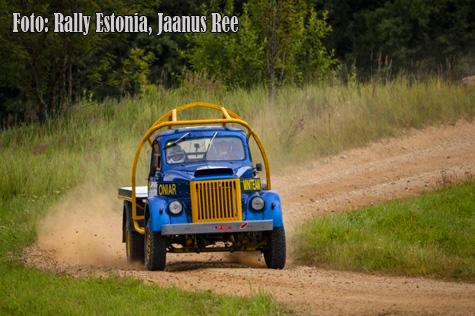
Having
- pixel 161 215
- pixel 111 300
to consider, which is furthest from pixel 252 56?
pixel 111 300

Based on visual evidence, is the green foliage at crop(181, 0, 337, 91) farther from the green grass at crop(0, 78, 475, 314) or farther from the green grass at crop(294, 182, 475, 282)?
the green grass at crop(294, 182, 475, 282)

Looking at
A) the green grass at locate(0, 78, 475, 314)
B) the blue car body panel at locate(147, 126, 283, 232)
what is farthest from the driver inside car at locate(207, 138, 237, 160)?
the green grass at locate(0, 78, 475, 314)

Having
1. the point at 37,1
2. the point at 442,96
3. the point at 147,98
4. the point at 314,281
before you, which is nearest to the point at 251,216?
the point at 314,281

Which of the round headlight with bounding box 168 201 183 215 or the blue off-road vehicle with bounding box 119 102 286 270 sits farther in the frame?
the round headlight with bounding box 168 201 183 215

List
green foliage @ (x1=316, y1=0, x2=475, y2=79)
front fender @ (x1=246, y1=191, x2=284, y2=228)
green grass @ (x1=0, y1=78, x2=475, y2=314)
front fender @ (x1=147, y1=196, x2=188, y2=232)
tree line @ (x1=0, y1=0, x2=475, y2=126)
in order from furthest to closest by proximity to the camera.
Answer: green foliage @ (x1=316, y1=0, x2=475, y2=79) < tree line @ (x1=0, y1=0, x2=475, y2=126) < green grass @ (x1=0, y1=78, x2=475, y2=314) < front fender @ (x1=246, y1=191, x2=284, y2=228) < front fender @ (x1=147, y1=196, x2=188, y2=232)

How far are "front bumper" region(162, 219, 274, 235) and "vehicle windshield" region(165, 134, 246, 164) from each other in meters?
1.53

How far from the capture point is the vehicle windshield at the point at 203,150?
1432 centimetres

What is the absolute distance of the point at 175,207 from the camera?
43.6ft

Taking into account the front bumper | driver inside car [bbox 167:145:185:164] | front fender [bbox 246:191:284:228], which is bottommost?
the front bumper

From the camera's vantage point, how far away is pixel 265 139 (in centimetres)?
2231

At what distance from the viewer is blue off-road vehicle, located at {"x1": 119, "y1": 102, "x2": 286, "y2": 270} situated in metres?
13.2

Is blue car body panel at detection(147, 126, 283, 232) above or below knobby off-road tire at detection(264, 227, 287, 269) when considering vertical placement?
above

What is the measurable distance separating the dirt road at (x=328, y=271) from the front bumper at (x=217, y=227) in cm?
51

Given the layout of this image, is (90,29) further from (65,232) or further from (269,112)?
(65,232)
